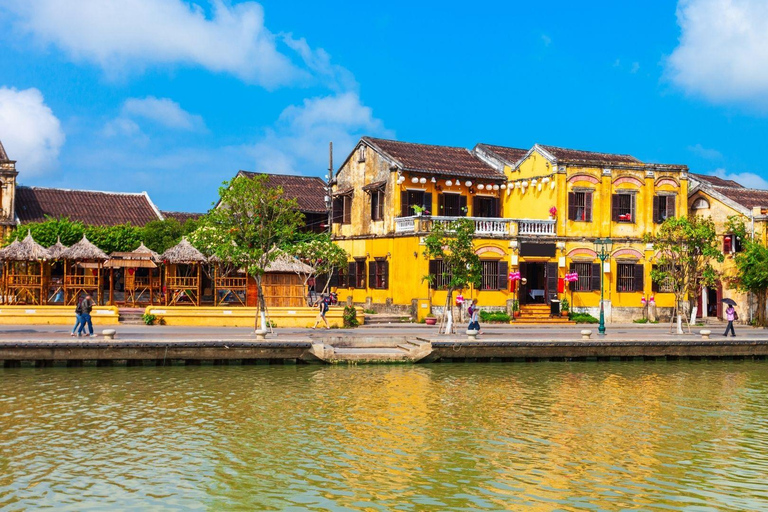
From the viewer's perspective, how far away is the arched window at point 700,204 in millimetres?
45906

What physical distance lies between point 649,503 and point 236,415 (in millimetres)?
10057

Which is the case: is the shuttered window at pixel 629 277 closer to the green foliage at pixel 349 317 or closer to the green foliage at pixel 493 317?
the green foliage at pixel 493 317

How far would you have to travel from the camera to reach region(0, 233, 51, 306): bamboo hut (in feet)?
124

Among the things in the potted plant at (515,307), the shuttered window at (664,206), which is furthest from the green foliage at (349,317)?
the shuttered window at (664,206)

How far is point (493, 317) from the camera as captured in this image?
4000 centimetres

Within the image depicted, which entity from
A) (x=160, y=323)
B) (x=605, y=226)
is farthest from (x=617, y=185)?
(x=160, y=323)

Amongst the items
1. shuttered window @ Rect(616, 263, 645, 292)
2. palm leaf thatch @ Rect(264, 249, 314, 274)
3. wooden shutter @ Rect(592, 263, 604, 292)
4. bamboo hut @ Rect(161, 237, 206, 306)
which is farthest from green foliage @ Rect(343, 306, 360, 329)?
shuttered window @ Rect(616, 263, 645, 292)

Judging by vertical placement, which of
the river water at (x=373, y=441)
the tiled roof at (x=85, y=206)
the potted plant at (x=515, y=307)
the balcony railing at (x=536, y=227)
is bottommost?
the river water at (x=373, y=441)

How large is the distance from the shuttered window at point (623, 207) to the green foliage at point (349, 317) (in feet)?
51.5

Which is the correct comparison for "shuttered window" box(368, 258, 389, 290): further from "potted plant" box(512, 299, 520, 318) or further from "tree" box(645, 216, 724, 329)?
"tree" box(645, 216, 724, 329)

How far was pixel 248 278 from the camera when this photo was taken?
4059 cm

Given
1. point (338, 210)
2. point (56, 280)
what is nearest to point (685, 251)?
point (338, 210)

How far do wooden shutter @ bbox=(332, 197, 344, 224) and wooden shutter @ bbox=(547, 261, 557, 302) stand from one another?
1293 cm

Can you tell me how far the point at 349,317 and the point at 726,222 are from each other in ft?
68.9
